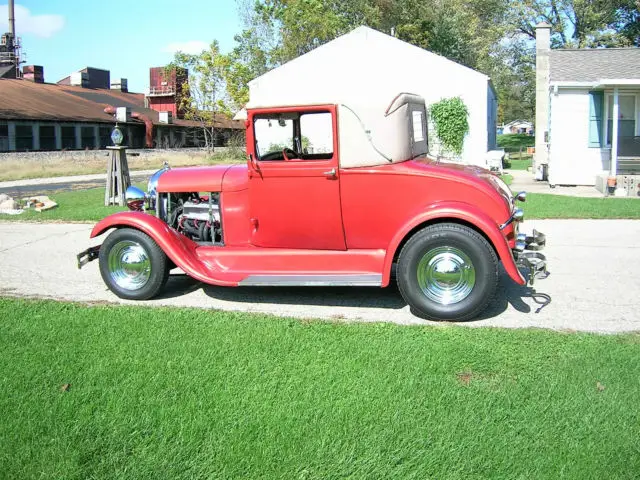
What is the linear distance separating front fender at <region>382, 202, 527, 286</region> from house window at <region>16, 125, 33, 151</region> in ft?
100

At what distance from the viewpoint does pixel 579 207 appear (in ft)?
41.0

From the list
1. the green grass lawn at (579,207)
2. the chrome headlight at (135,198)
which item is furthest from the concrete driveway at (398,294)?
the green grass lawn at (579,207)

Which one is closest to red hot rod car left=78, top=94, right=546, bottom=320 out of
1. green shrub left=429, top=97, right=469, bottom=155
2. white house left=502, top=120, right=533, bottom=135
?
green shrub left=429, top=97, right=469, bottom=155

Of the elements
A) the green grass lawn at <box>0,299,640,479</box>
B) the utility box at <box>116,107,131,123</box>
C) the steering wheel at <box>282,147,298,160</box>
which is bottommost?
the green grass lawn at <box>0,299,640,479</box>

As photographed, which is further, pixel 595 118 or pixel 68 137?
pixel 68 137

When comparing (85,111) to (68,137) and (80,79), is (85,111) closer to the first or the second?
(68,137)

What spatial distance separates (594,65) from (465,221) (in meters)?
14.8

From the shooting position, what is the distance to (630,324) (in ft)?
17.6

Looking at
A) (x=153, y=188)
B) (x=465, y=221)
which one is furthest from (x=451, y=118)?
(x=465, y=221)

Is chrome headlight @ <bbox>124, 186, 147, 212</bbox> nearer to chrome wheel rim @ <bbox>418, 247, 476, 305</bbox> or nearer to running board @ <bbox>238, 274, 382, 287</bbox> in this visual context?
running board @ <bbox>238, 274, 382, 287</bbox>

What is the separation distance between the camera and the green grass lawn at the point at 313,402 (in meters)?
3.20

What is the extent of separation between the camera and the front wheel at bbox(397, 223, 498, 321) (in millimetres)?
5359

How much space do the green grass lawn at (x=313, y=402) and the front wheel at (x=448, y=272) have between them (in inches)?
11.6

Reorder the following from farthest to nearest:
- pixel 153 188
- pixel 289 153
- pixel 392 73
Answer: pixel 392 73
pixel 153 188
pixel 289 153
